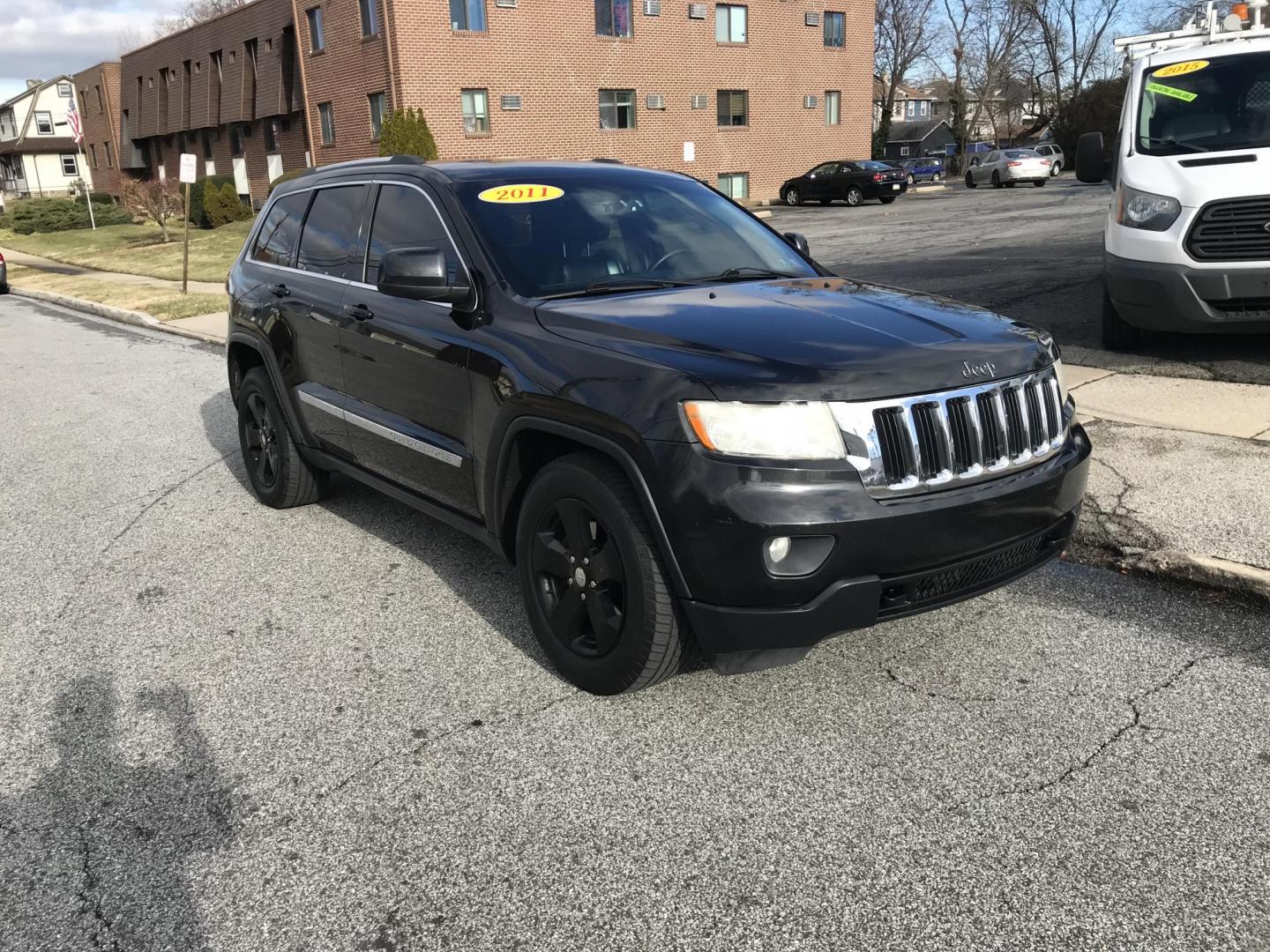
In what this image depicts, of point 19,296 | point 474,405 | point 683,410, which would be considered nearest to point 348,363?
point 474,405

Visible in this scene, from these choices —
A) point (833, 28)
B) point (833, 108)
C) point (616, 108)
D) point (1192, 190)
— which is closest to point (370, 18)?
point (616, 108)

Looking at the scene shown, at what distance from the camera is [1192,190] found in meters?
6.98

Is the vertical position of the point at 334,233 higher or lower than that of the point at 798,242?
higher

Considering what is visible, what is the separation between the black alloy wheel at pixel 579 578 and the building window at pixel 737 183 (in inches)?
1455

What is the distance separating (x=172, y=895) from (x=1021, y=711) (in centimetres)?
258

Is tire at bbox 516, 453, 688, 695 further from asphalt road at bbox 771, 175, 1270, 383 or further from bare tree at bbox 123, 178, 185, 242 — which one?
bare tree at bbox 123, 178, 185, 242

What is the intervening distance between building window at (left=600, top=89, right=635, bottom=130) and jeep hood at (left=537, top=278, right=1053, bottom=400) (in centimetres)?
3321

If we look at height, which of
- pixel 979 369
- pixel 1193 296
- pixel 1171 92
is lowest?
pixel 1193 296

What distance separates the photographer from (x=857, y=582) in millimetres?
2998

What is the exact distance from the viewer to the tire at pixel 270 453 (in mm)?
5617

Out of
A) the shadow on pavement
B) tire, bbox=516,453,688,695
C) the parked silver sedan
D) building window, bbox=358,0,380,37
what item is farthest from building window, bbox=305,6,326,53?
the shadow on pavement

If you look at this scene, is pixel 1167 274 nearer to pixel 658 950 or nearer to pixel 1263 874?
pixel 1263 874

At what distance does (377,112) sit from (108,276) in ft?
36.4

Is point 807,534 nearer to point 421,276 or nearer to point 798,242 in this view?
point 421,276
